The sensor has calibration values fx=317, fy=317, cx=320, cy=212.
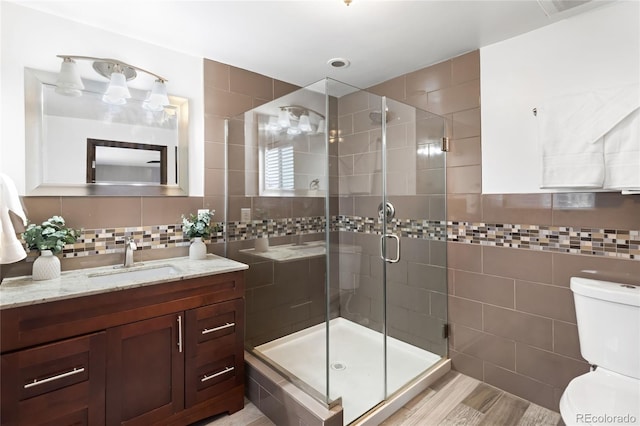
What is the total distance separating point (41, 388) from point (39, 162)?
45.6 inches

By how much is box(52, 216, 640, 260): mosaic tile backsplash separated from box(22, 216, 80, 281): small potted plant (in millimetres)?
173

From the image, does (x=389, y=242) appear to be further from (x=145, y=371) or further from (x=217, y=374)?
(x=145, y=371)

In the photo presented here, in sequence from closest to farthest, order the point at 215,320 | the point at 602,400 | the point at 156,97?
1. the point at 602,400
2. the point at 215,320
3. the point at 156,97

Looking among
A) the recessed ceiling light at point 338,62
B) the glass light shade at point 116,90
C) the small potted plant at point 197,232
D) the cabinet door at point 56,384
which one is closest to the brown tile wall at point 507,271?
the recessed ceiling light at point 338,62

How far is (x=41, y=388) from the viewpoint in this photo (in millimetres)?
1341

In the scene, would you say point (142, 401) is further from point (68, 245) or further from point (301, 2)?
point (301, 2)

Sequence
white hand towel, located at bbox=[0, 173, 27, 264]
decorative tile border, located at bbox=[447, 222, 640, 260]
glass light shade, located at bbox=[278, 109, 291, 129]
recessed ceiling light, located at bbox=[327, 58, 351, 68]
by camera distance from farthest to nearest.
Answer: recessed ceiling light, located at bbox=[327, 58, 351, 68]
glass light shade, located at bbox=[278, 109, 291, 129]
decorative tile border, located at bbox=[447, 222, 640, 260]
white hand towel, located at bbox=[0, 173, 27, 264]

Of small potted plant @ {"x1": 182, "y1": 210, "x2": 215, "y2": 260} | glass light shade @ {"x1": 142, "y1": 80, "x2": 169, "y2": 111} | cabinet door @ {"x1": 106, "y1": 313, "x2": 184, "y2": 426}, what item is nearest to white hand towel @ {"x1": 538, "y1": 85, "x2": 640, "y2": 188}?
small potted plant @ {"x1": 182, "y1": 210, "x2": 215, "y2": 260}

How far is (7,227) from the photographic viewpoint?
4.87ft

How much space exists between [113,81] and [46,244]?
39.5 inches

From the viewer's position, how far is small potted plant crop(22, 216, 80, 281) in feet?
5.29

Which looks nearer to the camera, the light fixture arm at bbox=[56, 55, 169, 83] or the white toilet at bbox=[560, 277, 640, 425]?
the white toilet at bbox=[560, 277, 640, 425]

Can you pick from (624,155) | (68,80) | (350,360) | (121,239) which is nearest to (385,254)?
(350,360)

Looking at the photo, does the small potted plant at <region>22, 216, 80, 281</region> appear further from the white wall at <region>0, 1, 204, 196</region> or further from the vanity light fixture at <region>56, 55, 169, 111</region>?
the vanity light fixture at <region>56, 55, 169, 111</region>
